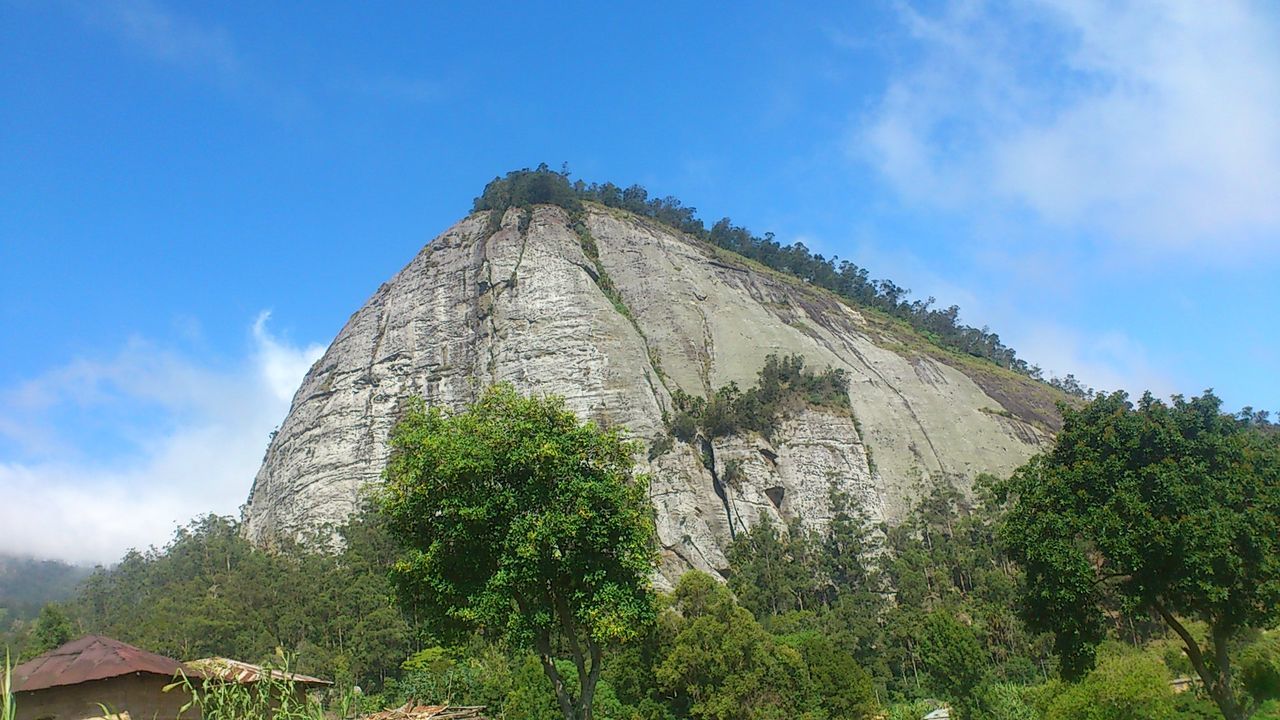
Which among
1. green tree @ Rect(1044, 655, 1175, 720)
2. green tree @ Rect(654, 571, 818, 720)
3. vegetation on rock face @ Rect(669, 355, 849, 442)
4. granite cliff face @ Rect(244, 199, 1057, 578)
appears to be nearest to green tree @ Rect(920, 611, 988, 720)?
green tree @ Rect(654, 571, 818, 720)

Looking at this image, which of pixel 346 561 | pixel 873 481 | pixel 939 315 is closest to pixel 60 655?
pixel 346 561

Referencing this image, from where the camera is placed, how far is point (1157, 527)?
1794 centimetres

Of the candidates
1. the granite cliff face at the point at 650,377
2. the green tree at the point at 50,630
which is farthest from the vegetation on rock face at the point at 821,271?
the green tree at the point at 50,630

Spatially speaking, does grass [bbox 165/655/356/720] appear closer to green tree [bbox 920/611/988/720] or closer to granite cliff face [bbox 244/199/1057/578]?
green tree [bbox 920/611/988/720]

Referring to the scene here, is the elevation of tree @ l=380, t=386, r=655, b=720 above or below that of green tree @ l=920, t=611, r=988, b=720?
above

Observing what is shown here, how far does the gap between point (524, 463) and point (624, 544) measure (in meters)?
2.73

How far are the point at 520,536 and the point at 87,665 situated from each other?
7408 mm

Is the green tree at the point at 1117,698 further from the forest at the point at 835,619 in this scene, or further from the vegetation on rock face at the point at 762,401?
the vegetation on rock face at the point at 762,401

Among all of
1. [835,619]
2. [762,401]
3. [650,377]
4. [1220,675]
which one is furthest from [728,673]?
[650,377]

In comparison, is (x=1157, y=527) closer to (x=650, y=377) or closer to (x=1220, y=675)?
(x=1220, y=675)

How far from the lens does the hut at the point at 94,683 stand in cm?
1284

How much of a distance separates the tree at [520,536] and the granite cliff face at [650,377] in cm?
4336

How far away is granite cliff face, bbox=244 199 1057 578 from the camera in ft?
223

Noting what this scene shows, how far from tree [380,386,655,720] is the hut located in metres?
4.89
